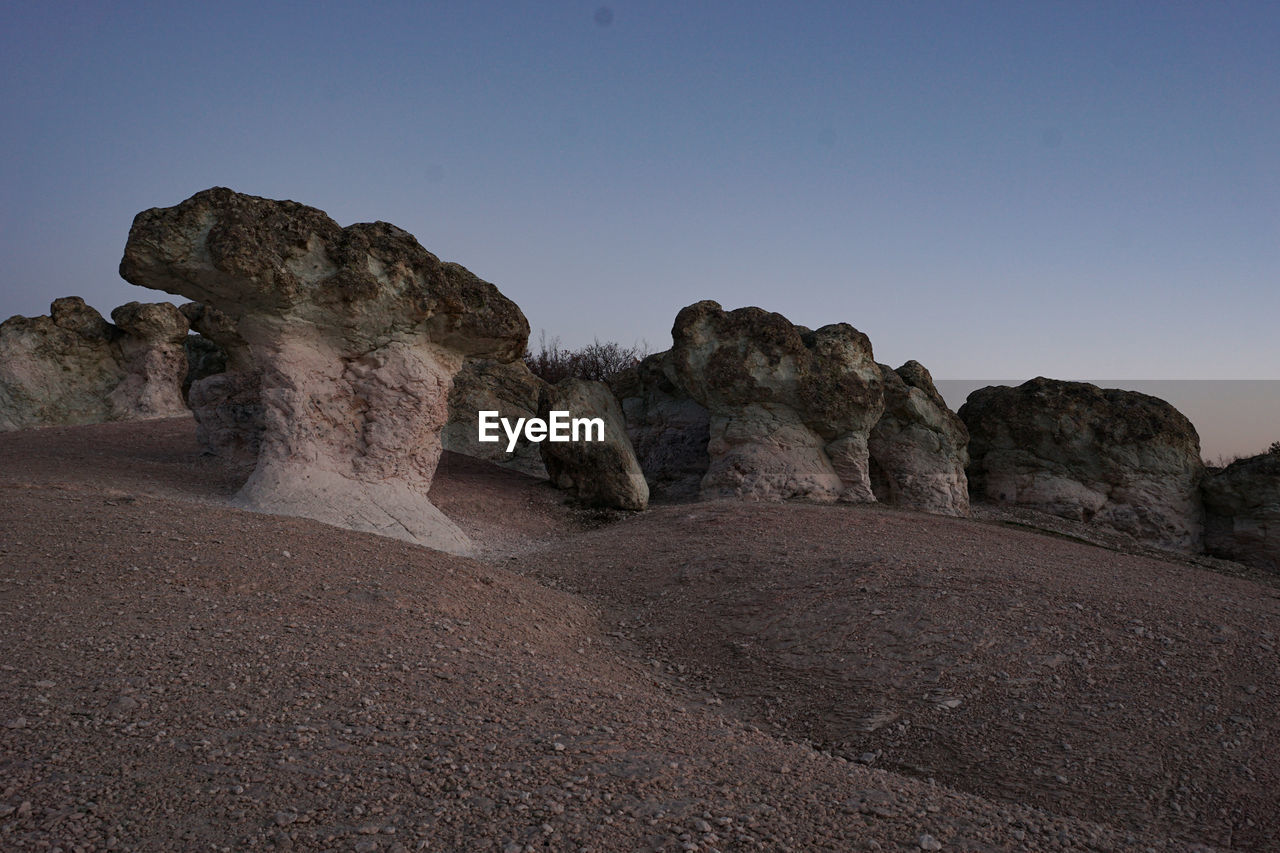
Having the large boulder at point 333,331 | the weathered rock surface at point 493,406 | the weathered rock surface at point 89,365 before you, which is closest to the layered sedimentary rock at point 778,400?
the large boulder at point 333,331

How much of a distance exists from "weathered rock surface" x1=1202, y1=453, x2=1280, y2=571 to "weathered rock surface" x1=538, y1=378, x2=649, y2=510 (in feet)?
24.2

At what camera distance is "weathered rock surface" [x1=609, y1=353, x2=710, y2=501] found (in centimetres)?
1096

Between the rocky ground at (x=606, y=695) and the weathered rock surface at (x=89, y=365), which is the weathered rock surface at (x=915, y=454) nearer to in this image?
the rocky ground at (x=606, y=695)

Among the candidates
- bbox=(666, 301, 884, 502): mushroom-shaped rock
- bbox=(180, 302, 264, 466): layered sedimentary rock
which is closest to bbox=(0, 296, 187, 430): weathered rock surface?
bbox=(180, 302, 264, 466): layered sedimentary rock

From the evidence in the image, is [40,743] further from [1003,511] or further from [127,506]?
[1003,511]

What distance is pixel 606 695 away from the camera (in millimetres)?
3828

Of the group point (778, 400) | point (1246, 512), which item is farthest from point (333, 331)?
point (1246, 512)

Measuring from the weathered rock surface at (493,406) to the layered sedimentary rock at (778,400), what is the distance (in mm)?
3506

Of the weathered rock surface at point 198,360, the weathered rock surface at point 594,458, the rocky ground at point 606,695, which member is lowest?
the rocky ground at point 606,695

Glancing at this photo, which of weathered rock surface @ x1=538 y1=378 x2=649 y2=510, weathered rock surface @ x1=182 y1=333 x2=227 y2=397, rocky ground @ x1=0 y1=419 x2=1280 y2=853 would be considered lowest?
rocky ground @ x1=0 y1=419 x2=1280 y2=853

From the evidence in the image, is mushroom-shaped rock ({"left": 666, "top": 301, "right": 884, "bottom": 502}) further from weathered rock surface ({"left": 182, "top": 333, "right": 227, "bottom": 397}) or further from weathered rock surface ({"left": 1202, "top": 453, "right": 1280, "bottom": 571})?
weathered rock surface ({"left": 182, "top": 333, "right": 227, "bottom": 397})

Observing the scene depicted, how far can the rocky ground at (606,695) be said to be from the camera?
8.33ft

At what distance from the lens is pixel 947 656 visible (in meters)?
4.44

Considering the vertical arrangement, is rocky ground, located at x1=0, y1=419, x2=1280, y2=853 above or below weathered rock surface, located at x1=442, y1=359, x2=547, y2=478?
below
